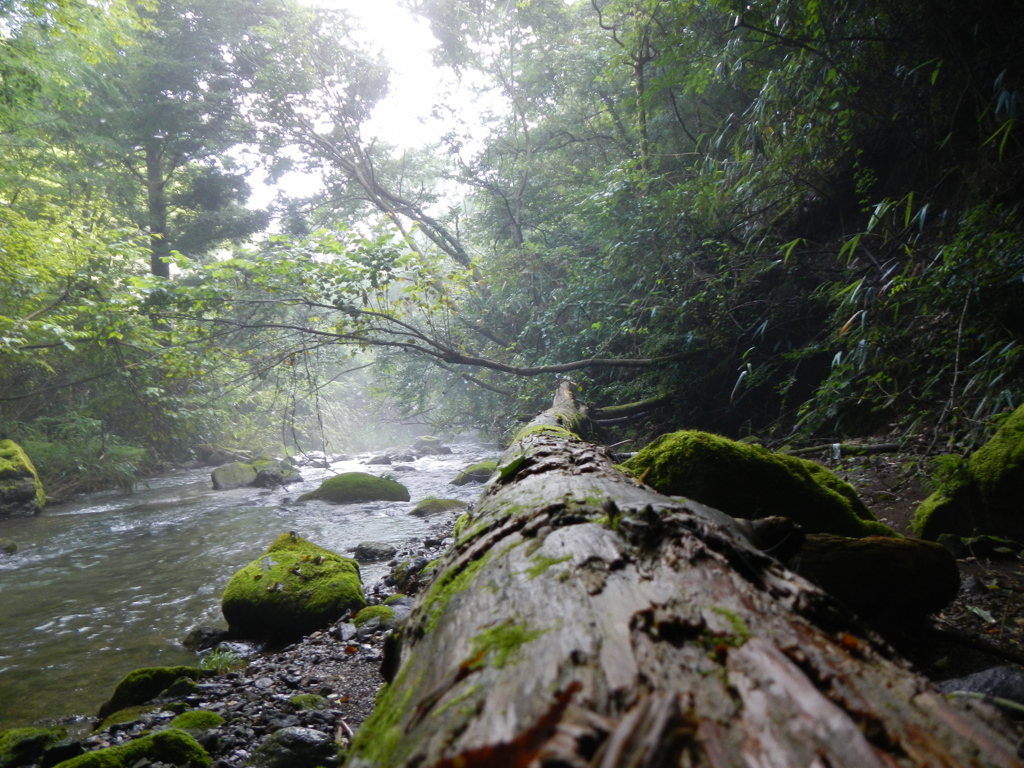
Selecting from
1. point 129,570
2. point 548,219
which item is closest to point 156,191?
point 548,219

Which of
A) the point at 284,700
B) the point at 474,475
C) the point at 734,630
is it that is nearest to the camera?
the point at 734,630

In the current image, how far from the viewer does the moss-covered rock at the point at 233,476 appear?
42.2 ft

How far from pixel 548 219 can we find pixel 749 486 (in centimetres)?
1234

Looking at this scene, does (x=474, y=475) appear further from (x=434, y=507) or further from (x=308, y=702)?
(x=308, y=702)

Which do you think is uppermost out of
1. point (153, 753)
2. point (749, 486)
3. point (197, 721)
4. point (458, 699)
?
point (458, 699)

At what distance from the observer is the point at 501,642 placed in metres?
1.07

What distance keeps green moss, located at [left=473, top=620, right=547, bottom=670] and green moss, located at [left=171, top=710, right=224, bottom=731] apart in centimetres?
265

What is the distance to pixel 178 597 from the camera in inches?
217

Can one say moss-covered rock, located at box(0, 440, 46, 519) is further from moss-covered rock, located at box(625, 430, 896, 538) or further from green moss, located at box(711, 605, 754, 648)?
green moss, located at box(711, 605, 754, 648)

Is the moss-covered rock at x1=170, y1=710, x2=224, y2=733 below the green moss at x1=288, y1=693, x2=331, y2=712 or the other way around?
the other way around

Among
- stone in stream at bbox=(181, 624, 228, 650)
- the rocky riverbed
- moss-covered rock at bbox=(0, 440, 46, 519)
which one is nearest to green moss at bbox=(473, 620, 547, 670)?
the rocky riverbed

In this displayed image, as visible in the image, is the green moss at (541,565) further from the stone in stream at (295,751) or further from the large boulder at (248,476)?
the large boulder at (248,476)

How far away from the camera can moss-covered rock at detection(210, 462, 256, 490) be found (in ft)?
42.2

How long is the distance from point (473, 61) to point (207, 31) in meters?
9.28
